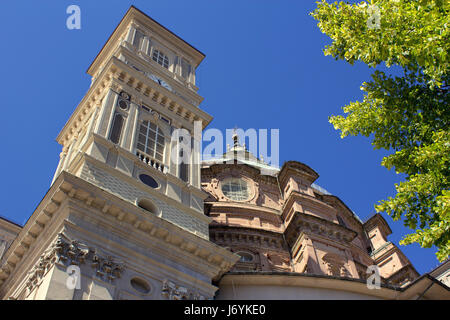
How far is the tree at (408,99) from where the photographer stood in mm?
10734

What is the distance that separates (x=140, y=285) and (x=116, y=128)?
25.1 ft

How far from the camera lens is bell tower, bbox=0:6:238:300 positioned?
568 inches

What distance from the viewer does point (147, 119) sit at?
22266mm

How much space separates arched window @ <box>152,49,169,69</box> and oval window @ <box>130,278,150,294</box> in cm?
1576

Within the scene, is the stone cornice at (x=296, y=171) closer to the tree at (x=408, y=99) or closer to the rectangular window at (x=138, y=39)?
the rectangular window at (x=138, y=39)

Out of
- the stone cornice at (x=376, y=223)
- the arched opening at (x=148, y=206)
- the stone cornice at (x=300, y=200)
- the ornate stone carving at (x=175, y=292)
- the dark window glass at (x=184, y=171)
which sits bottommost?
the ornate stone carving at (x=175, y=292)

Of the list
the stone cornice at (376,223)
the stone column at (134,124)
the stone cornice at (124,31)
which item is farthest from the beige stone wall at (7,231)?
the stone cornice at (376,223)

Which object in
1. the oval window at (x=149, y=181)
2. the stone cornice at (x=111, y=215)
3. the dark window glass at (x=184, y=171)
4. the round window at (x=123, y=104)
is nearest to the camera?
the stone cornice at (x=111, y=215)

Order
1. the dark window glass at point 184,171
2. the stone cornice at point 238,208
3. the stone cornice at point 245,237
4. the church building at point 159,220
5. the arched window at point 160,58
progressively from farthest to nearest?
the stone cornice at point 238,208 → the arched window at point 160,58 → the stone cornice at point 245,237 → the dark window glass at point 184,171 → the church building at point 159,220

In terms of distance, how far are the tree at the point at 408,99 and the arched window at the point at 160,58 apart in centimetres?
1606

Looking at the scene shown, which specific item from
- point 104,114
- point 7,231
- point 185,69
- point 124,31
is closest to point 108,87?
point 104,114

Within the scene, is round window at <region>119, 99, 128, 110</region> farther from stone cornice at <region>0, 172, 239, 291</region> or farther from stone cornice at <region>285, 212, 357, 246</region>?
stone cornice at <region>285, 212, 357, 246</region>

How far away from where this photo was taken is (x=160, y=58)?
2834 cm
